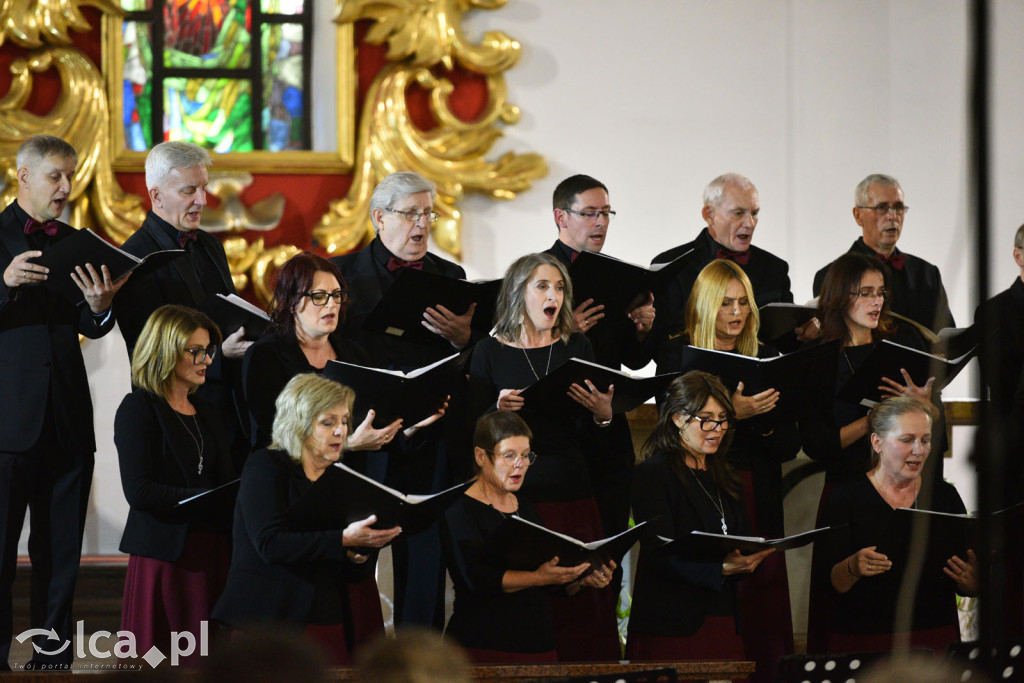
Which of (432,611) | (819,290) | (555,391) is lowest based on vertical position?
(432,611)

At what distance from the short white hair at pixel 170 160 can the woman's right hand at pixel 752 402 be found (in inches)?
69.4

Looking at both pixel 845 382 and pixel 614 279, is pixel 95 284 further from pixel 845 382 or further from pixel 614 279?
pixel 845 382

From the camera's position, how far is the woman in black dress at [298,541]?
11.0 feet

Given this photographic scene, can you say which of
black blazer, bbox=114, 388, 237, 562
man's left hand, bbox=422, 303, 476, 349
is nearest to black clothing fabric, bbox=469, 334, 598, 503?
man's left hand, bbox=422, 303, 476, 349

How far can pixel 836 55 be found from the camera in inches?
248

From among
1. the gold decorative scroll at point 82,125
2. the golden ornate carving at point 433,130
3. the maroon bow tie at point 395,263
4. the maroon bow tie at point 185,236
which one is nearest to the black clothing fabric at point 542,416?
the maroon bow tie at point 395,263

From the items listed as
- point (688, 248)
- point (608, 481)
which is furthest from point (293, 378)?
point (688, 248)

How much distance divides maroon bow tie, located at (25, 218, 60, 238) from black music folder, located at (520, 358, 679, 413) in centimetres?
147

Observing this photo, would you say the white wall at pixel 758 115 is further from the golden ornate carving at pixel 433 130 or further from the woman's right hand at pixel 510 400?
the woman's right hand at pixel 510 400

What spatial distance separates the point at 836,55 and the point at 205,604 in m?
4.09

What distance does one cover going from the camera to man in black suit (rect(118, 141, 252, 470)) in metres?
4.02

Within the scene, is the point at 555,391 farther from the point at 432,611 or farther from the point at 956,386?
the point at 956,386

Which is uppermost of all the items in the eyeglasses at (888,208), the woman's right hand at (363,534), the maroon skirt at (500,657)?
the eyeglasses at (888,208)

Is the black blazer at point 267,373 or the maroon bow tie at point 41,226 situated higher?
the maroon bow tie at point 41,226
